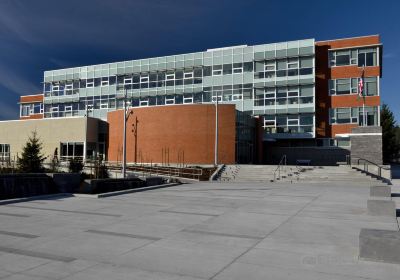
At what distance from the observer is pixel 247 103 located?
53000 mm

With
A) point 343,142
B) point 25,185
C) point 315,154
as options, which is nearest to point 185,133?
point 315,154

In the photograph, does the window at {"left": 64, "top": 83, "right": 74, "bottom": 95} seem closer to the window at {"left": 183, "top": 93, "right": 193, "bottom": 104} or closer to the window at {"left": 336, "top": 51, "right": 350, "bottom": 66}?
the window at {"left": 183, "top": 93, "right": 193, "bottom": 104}

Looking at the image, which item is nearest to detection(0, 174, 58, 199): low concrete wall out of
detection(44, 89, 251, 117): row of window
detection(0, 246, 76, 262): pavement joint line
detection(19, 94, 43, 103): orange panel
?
detection(0, 246, 76, 262): pavement joint line

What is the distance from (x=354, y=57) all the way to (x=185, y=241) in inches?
1841

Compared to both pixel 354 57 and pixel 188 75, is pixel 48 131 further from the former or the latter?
pixel 354 57

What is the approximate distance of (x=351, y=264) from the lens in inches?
281

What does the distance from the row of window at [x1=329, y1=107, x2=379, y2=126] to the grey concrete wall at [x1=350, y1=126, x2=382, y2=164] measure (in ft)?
41.9

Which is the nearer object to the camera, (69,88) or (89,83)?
(89,83)

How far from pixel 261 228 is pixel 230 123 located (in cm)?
2797

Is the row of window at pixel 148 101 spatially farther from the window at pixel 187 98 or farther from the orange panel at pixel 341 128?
the orange panel at pixel 341 128

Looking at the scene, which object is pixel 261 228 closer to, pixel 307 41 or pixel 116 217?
pixel 116 217

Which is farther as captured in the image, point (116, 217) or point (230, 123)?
point (230, 123)

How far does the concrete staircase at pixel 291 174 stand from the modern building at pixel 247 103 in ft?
14.6

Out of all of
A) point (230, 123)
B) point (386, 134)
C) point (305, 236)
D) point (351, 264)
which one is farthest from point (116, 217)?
point (386, 134)
